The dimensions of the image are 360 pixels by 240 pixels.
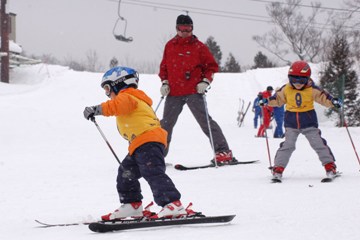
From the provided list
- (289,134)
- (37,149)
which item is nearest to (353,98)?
(37,149)

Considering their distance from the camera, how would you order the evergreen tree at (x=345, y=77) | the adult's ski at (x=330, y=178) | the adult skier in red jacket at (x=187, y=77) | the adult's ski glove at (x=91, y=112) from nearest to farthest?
the adult's ski glove at (x=91, y=112)
the adult's ski at (x=330, y=178)
the adult skier in red jacket at (x=187, y=77)
the evergreen tree at (x=345, y=77)

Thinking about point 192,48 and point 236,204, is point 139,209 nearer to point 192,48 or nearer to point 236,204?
point 236,204

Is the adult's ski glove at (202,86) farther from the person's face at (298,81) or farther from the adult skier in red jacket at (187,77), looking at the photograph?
the person's face at (298,81)

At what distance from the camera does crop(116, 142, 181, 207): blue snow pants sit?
3887mm

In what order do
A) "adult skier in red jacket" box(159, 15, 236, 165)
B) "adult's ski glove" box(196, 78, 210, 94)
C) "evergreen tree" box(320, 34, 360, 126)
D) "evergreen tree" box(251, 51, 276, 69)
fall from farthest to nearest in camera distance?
"evergreen tree" box(251, 51, 276, 69) < "evergreen tree" box(320, 34, 360, 126) < "adult skier in red jacket" box(159, 15, 236, 165) < "adult's ski glove" box(196, 78, 210, 94)

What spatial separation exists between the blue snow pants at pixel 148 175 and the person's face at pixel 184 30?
11.8 ft

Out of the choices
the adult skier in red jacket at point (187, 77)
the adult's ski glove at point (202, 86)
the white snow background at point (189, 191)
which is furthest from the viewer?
the adult skier in red jacket at point (187, 77)

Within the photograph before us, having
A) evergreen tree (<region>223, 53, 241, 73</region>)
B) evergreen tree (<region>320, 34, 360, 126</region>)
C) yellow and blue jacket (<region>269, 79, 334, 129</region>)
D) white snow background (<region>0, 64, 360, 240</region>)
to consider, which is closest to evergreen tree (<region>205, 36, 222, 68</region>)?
evergreen tree (<region>223, 53, 241, 73</region>)

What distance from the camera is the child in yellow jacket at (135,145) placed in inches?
152

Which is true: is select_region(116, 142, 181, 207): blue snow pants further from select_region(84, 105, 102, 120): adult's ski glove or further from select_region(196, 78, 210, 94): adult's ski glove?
select_region(196, 78, 210, 94): adult's ski glove

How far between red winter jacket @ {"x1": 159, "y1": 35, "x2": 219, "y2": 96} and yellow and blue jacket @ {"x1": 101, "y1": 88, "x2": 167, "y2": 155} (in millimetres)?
3306

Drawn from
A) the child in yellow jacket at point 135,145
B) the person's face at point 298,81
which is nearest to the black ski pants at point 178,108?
the person's face at point 298,81

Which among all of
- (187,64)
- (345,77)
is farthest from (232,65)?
(187,64)

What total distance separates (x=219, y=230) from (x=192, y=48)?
442 cm
